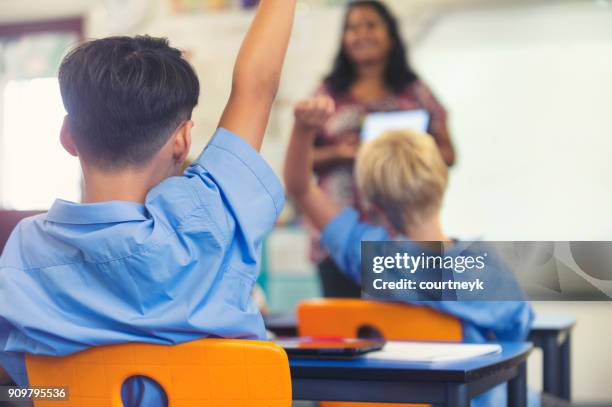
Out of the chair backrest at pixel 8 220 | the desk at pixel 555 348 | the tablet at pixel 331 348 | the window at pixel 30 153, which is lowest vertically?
the desk at pixel 555 348

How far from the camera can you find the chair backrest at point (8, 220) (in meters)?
1.07

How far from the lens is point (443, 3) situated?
112 inches

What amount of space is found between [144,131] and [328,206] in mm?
649

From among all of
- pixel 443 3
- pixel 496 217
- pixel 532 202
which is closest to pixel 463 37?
pixel 443 3

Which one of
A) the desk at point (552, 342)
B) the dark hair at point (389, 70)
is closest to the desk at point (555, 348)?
the desk at point (552, 342)

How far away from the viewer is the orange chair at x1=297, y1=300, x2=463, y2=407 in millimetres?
1165

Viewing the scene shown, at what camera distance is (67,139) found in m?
0.85

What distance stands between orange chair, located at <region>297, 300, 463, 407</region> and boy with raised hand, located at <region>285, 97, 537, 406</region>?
0.02m

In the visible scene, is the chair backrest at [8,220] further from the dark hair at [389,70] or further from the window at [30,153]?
the dark hair at [389,70]

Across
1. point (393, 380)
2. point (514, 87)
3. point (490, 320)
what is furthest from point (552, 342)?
point (514, 87)

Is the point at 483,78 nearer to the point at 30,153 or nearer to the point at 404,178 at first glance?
the point at 404,178

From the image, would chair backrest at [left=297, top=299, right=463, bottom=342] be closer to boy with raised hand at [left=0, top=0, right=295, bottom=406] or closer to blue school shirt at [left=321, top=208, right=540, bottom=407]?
blue school shirt at [left=321, top=208, right=540, bottom=407]

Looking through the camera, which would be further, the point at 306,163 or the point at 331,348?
the point at 306,163

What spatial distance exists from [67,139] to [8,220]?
284mm
